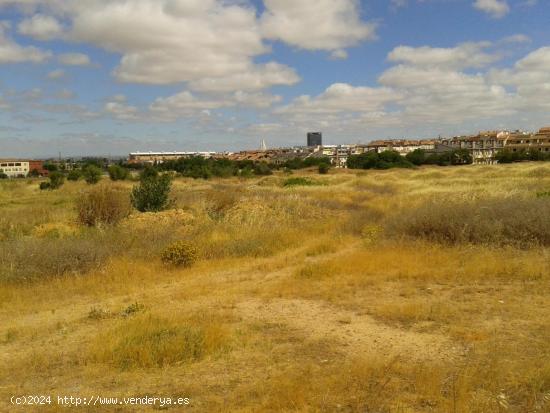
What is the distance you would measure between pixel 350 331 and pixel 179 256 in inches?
207

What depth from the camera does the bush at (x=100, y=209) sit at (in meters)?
15.7

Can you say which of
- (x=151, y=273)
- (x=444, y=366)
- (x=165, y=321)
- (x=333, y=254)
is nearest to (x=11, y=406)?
(x=165, y=321)

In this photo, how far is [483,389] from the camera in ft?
14.2

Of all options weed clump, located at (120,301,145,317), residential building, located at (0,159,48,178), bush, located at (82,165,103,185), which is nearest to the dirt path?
weed clump, located at (120,301,145,317)

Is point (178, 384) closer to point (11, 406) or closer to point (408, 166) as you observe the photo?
point (11, 406)

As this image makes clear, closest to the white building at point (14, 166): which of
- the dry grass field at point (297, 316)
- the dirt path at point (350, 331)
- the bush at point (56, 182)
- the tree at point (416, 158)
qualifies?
the bush at point (56, 182)

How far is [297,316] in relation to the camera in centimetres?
695

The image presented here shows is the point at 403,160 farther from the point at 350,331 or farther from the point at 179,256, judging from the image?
the point at 350,331

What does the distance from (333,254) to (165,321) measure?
6.26m

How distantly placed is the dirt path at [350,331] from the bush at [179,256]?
10.3ft

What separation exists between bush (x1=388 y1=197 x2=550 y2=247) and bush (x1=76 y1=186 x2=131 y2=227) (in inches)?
353

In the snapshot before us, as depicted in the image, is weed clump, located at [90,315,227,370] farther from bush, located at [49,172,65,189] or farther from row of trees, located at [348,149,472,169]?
row of trees, located at [348,149,472,169]

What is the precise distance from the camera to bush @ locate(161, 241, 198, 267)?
34.2 ft

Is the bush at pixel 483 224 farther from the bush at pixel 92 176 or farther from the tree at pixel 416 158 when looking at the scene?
the tree at pixel 416 158
